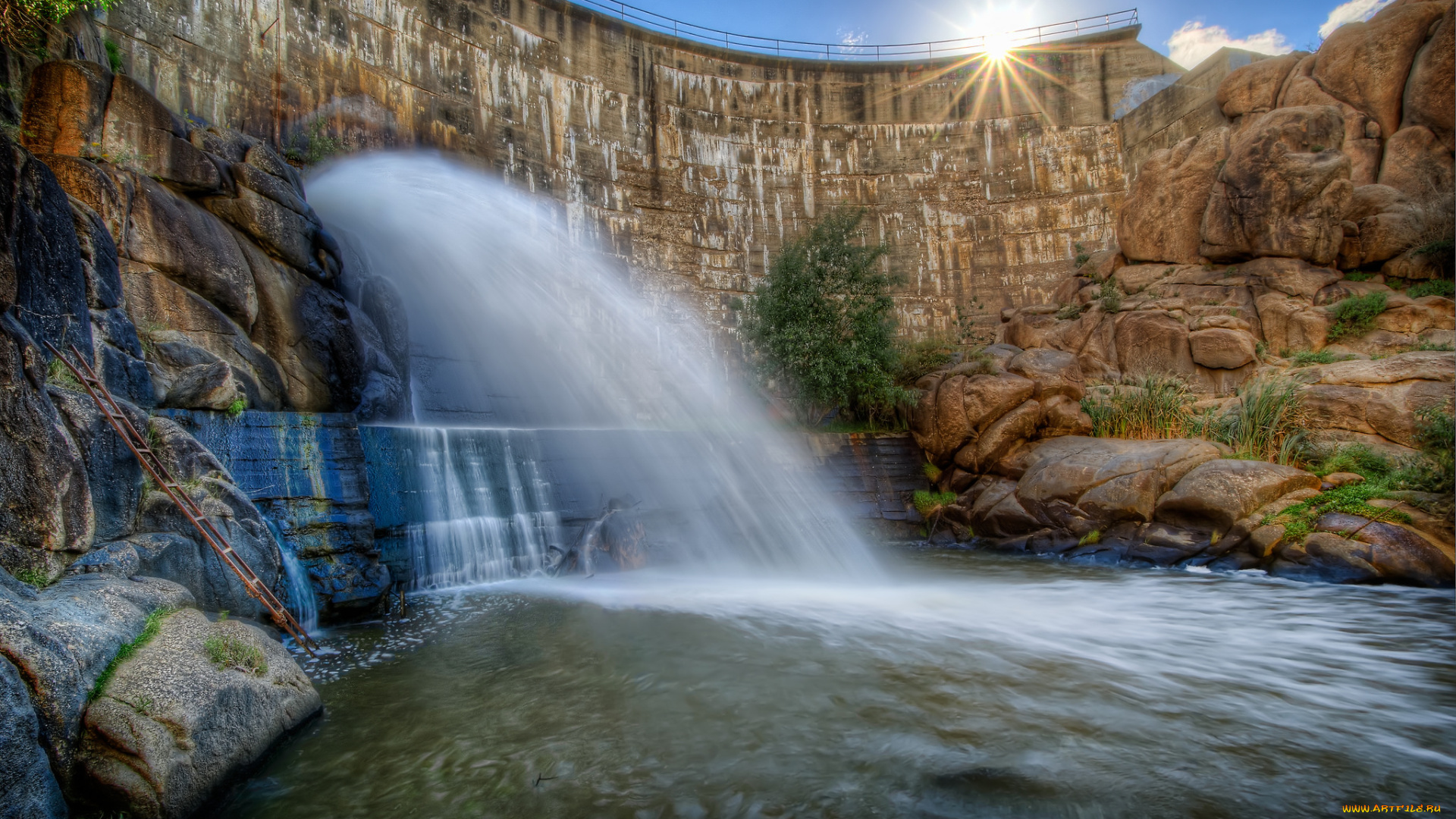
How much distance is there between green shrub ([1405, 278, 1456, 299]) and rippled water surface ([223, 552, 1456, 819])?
9556mm

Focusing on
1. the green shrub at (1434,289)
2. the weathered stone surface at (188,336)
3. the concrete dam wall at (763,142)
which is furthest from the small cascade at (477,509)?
the green shrub at (1434,289)

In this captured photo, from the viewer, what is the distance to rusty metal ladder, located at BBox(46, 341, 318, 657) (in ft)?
16.5

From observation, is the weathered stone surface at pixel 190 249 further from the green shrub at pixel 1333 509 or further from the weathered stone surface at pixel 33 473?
the green shrub at pixel 1333 509

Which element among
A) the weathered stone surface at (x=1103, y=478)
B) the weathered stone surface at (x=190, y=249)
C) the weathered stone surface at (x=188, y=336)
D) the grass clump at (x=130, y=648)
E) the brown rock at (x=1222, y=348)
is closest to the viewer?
the grass clump at (x=130, y=648)

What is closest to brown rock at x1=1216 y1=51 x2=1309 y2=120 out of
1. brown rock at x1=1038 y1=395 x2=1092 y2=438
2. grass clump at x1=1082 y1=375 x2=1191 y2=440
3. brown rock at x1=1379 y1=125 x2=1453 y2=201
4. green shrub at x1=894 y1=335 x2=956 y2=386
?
brown rock at x1=1379 y1=125 x2=1453 y2=201

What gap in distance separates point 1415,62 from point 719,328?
715 inches

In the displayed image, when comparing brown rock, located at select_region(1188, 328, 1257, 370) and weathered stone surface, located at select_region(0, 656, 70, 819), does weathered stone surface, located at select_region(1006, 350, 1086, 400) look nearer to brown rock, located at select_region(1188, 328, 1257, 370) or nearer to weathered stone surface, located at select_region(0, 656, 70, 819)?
brown rock, located at select_region(1188, 328, 1257, 370)

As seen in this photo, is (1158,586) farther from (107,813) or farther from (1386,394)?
(107,813)

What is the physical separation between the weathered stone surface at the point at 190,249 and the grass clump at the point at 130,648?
638cm

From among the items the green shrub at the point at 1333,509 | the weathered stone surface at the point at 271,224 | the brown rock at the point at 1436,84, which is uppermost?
the brown rock at the point at 1436,84

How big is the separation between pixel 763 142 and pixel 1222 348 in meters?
16.0

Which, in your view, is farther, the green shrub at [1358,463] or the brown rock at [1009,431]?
the brown rock at [1009,431]

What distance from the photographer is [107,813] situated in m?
2.87

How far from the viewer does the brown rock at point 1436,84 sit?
1451 centimetres
